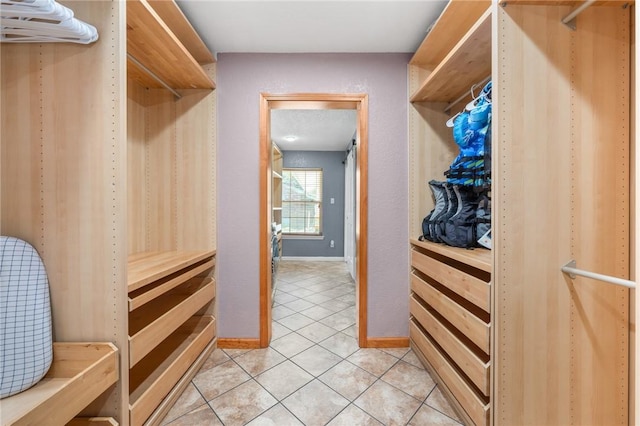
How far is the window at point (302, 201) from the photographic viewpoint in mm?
5980

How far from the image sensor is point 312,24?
1810mm

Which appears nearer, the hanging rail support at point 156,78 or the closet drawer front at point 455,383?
the closet drawer front at point 455,383

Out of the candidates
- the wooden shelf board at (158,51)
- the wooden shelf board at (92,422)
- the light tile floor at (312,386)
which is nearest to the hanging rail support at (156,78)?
the wooden shelf board at (158,51)

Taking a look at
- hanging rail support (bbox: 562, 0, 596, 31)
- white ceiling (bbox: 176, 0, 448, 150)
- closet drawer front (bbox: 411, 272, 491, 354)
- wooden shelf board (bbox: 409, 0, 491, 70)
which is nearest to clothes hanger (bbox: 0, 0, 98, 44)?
white ceiling (bbox: 176, 0, 448, 150)

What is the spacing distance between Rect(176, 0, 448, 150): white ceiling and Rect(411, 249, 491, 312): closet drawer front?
60.7 inches

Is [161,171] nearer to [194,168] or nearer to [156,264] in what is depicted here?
[194,168]

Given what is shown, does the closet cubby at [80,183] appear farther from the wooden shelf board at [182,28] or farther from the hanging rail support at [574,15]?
the hanging rail support at [574,15]

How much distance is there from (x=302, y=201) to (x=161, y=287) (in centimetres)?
468

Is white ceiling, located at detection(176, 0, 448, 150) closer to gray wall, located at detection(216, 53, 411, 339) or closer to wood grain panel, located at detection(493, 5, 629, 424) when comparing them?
gray wall, located at detection(216, 53, 411, 339)

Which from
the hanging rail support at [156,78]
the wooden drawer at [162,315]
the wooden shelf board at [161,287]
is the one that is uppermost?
the hanging rail support at [156,78]

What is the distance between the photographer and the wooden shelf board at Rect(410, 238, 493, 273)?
124 centimetres

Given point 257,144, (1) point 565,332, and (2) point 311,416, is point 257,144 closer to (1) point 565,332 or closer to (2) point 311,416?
(2) point 311,416

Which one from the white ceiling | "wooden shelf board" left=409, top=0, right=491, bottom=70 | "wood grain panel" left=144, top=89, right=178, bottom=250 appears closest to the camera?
"wooden shelf board" left=409, top=0, right=491, bottom=70

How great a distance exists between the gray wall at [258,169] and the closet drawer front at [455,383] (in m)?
0.33
